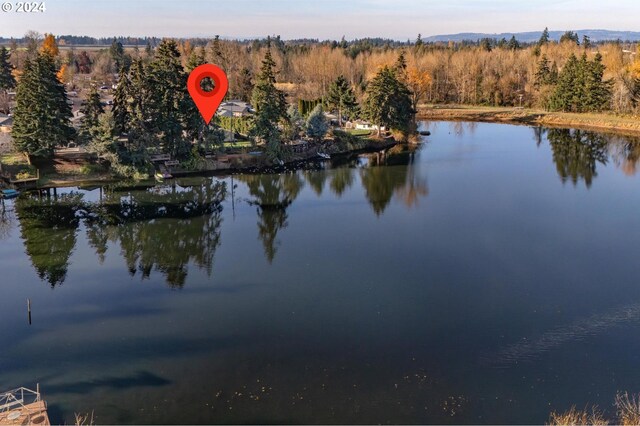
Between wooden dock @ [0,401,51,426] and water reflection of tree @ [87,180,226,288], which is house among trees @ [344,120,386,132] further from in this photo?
wooden dock @ [0,401,51,426]

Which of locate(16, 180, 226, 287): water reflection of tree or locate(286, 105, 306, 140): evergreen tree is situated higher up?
locate(286, 105, 306, 140): evergreen tree

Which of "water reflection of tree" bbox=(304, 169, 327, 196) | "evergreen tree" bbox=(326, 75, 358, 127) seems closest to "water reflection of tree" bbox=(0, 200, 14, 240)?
"water reflection of tree" bbox=(304, 169, 327, 196)

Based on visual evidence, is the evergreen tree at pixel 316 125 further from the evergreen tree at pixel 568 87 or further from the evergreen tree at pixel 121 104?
the evergreen tree at pixel 568 87

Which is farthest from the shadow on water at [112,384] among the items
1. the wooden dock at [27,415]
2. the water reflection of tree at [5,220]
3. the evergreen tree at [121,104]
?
the evergreen tree at [121,104]

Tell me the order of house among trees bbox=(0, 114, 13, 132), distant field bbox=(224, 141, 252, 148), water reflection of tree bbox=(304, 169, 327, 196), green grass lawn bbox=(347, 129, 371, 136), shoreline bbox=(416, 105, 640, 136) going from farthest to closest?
shoreline bbox=(416, 105, 640, 136), green grass lawn bbox=(347, 129, 371, 136), distant field bbox=(224, 141, 252, 148), house among trees bbox=(0, 114, 13, 132), water reflection of tree bbox=(304, 169, 327, 196)

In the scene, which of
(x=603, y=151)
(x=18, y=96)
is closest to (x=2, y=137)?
(x=18, y=96)

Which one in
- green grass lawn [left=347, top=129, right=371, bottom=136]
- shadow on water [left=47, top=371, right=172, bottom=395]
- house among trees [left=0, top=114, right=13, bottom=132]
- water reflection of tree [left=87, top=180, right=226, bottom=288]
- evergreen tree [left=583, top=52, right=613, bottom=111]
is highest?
evergreen tree [left=583, top=52, right=613, bottom=111]

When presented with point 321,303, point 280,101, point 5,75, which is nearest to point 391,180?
point 280,101
